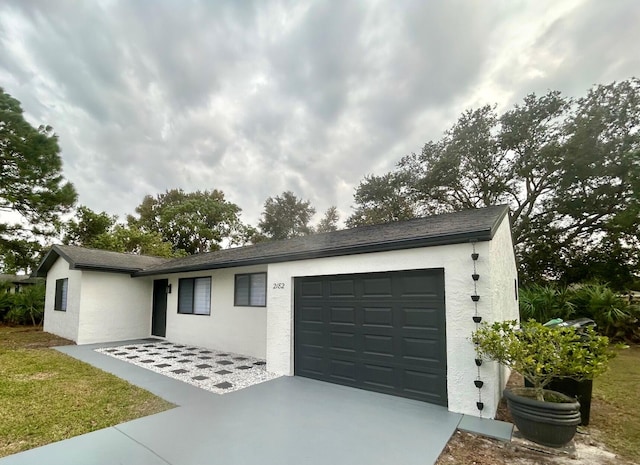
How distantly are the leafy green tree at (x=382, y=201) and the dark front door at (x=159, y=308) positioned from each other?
15.3 m

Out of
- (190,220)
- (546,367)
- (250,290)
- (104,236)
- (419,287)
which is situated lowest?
(546,367)

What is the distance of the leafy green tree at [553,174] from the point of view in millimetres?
15672

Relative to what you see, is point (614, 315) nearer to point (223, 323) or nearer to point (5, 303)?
point (223, 323)

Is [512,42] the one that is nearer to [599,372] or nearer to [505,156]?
[599,372]

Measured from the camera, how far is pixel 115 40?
26.0 ft

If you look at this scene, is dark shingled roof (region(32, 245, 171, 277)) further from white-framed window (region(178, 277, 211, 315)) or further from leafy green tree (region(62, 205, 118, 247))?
leafy green tree (region(62, 205, 118, 247))

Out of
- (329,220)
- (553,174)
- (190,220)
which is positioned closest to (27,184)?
Result: (190,220)

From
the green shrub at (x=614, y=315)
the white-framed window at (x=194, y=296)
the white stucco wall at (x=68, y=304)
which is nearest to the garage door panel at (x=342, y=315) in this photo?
the white-framed window at (x=194, y=296)

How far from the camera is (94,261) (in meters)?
10.6

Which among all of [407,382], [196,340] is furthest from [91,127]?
[407,382]

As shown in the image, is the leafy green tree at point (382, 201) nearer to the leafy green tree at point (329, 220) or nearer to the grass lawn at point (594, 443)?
the leafy green tree at point (329, 220)

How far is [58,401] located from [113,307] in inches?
274

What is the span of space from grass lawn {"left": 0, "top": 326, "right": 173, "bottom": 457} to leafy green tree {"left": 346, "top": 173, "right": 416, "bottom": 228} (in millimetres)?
19434

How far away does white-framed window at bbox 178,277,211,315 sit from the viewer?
9.96 m
